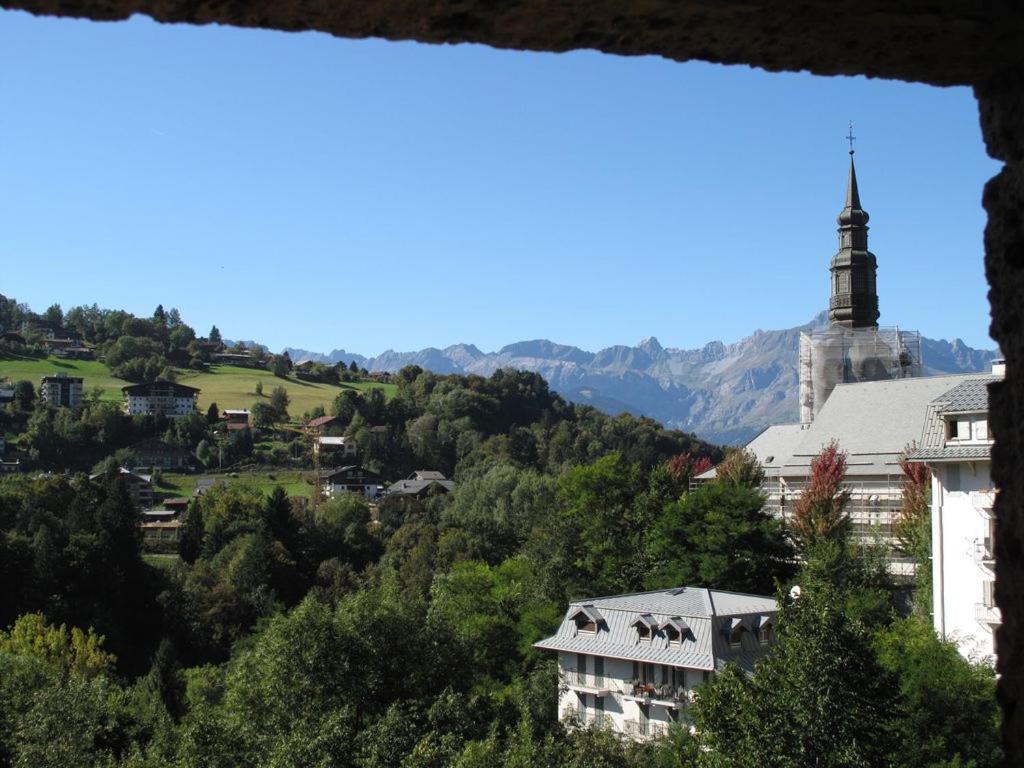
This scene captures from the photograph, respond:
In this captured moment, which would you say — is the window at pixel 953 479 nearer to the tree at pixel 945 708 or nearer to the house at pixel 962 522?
the house at pixel 962 522

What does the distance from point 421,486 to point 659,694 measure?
69.2 metres

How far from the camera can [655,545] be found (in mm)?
39062

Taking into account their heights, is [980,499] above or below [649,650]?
above

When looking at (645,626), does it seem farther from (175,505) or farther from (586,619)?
(175,505)

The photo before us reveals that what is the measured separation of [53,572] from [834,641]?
46276 millimetres

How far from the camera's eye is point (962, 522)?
27.1 m

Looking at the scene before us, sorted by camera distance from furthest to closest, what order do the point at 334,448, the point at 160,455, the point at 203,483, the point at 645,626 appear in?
the point at 334,448 → the point at 160,455 → the point at 203,483 → the point at 645,626

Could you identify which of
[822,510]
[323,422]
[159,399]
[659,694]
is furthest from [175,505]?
[822,510]

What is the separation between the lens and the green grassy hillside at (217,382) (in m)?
128

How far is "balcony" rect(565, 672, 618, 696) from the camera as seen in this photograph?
3512 centimetres

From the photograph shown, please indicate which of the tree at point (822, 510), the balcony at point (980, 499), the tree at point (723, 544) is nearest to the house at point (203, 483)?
the tree at point (723, 544)

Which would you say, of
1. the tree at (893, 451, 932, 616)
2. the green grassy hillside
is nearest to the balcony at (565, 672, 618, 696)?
the tree at (893, 451, 932, 616)

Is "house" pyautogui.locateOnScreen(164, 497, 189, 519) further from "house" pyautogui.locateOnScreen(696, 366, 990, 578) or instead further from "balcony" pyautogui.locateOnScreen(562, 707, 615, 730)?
"balcony" pyautogui.locateOnScreen(562, 707, 615, 730)

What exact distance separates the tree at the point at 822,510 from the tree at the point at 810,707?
17249 mm
